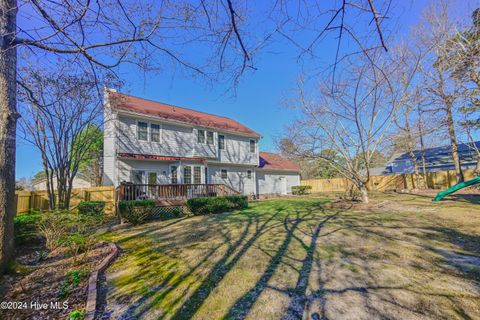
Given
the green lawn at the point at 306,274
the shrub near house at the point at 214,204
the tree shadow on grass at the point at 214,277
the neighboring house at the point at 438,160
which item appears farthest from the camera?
the neighboring house at the point at 438,160

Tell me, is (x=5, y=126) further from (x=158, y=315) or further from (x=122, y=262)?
(x=158, y=315)

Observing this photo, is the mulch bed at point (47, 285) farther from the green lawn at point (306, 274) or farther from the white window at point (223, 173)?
the white window at point (223, 173)

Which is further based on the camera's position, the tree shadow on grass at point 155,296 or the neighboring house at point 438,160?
the neighboring house at point 438,160

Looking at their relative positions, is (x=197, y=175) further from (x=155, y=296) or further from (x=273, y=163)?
(x=155, y=296)

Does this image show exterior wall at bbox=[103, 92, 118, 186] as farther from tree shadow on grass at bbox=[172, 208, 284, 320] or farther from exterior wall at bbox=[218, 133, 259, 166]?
tree shadow on grass at bbox=[172, 208, 284, 320]

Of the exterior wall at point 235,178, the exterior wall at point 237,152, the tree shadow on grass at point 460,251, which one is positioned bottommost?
the tree shadow on grass at point 460,251

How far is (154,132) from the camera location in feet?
46.1

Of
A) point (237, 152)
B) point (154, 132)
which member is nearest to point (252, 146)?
point (237, 152)

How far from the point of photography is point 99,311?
2.79m

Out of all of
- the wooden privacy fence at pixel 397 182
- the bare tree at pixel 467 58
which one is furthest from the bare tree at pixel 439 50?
the wooden privacy fence at pixel 397 182

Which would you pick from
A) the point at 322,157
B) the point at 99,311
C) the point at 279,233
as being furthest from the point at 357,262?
the point at 322,157

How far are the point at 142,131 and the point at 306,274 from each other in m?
13.0

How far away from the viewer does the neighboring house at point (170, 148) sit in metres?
12.5

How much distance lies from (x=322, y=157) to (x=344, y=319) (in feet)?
31.0
